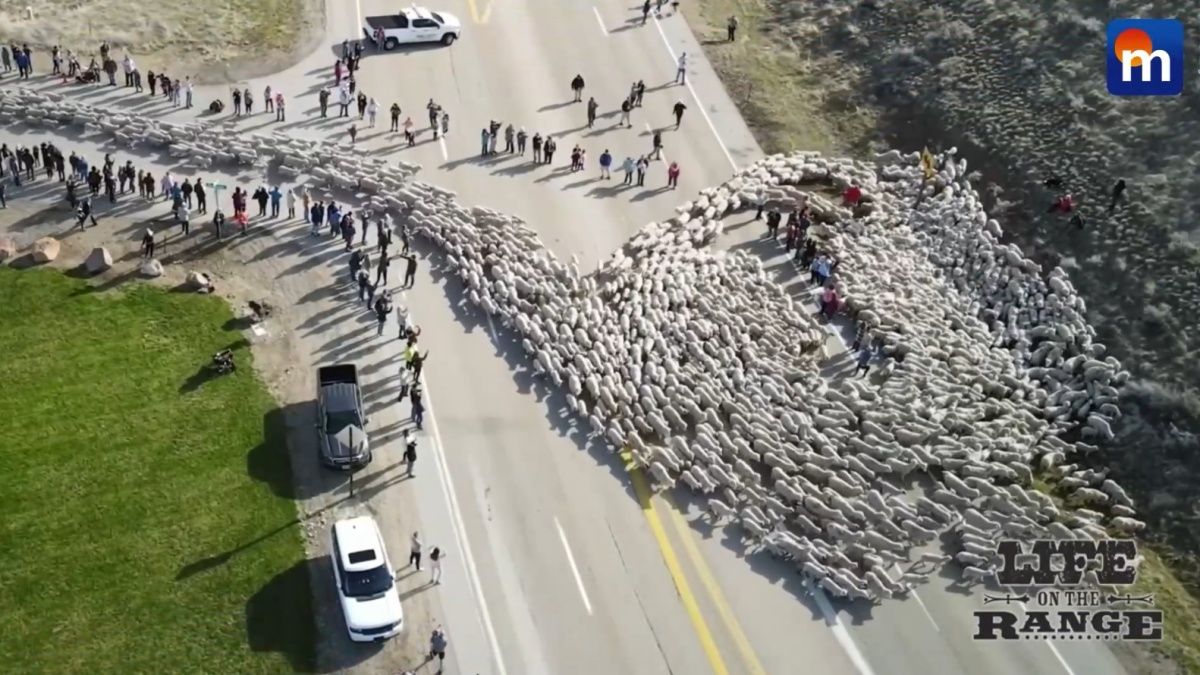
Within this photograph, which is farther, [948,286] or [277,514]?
[948,286]

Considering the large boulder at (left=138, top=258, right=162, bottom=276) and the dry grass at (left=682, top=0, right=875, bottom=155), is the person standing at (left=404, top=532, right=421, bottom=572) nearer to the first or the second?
the large boulder at (left=138, top=258, right=162, bottom=276)

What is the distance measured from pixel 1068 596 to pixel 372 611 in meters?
22.1

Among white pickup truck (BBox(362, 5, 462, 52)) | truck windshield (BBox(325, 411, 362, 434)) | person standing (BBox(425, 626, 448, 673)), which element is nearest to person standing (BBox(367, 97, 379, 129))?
white pickup truck (BBox(362, 5, 462, 52))

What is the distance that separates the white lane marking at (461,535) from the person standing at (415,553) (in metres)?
1.46

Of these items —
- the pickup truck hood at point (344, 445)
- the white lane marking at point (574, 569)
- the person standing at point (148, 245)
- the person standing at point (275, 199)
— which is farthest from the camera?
the person standing at point (275, 199)

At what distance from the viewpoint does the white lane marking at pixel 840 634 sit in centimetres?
4038

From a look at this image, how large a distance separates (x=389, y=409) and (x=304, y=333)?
544 centimetres

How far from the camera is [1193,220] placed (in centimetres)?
5522

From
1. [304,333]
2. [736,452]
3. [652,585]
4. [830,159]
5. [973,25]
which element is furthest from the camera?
[973,25]

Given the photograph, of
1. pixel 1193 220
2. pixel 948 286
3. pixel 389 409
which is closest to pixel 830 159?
pixel 948 286

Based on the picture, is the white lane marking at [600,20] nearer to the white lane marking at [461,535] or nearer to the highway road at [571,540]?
the highway road at [571,540]

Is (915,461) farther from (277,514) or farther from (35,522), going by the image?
(35,522)

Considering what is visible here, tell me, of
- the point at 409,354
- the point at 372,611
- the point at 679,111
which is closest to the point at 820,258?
the point at 679,111

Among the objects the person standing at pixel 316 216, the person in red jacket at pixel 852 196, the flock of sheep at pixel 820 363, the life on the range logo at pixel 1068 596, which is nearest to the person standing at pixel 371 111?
the flock of sheep at pixel 820 363
